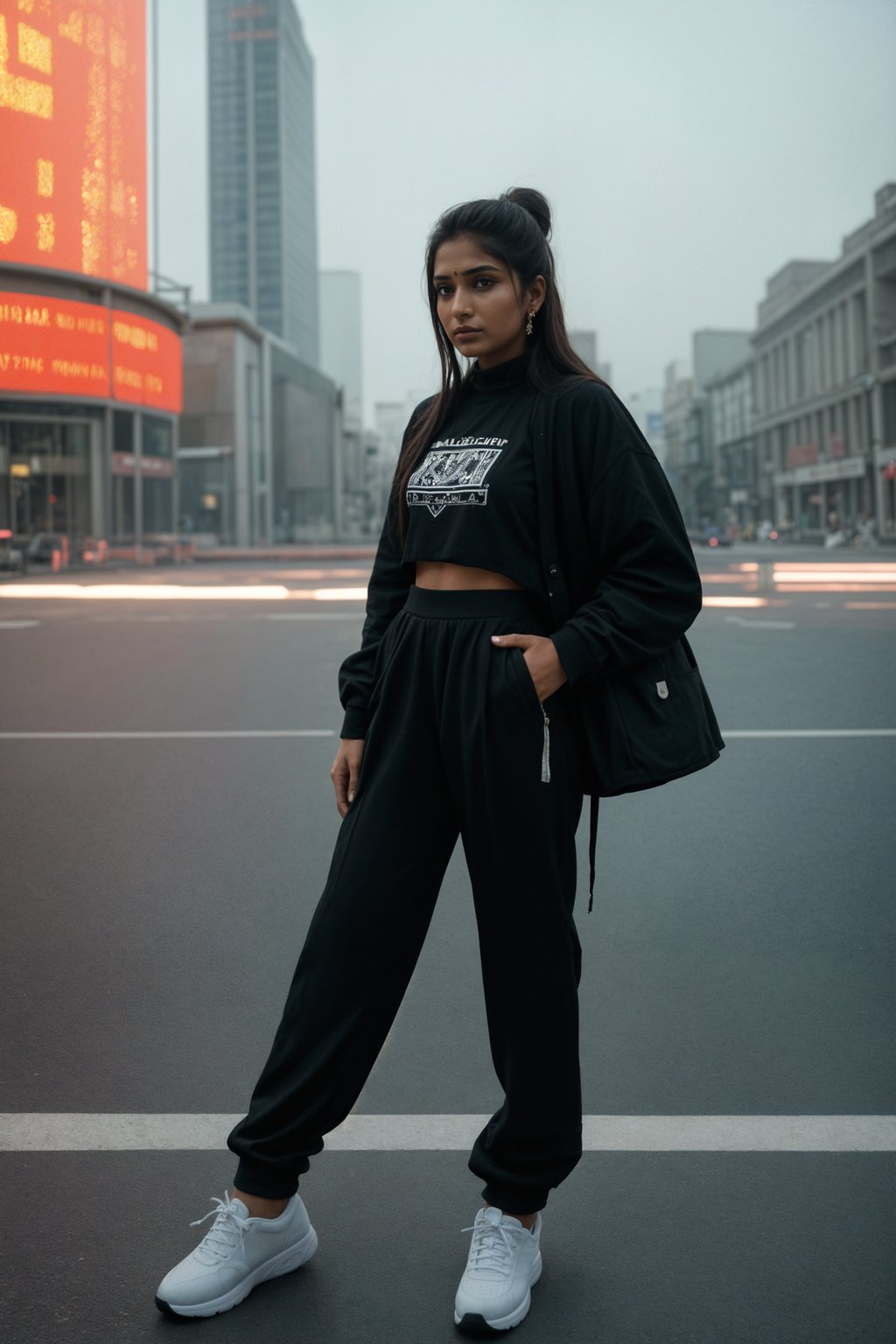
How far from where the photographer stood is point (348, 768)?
8.62ft

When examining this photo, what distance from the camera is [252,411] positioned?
73.1 m

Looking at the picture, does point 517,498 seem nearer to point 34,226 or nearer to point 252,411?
point 34,226

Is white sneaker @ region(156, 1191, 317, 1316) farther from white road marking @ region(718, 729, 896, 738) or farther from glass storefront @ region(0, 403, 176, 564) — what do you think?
glass storefront @ region(0, 403, 176, 564)

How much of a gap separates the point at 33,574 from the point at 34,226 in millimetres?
8819

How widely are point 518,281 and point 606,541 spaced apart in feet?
1.67

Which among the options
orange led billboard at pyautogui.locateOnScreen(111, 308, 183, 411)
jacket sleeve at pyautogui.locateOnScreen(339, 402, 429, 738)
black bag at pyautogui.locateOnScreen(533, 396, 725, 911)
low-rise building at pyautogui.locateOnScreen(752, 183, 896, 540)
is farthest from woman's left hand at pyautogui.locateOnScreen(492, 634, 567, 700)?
low-rise building at pyautogui.locateOnScreen(752, 183, 896, 540)

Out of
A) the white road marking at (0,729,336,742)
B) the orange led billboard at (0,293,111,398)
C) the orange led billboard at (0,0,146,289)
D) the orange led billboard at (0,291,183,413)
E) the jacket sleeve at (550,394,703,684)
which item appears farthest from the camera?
the orange led billboard at (0,291,183,413)

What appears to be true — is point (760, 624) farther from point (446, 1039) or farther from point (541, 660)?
point (541, 660)

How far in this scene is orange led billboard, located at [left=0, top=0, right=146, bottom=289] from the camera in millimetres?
26078

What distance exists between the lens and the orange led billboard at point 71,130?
2608 cm

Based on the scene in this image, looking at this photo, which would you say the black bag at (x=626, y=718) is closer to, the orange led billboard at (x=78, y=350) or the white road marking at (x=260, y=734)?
the white road marking at (x=260, y=734)

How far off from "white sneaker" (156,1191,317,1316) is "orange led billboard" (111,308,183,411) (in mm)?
45014

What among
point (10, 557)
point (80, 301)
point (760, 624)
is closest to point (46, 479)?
point (80, 301)

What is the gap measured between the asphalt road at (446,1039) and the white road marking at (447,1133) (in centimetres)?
3
